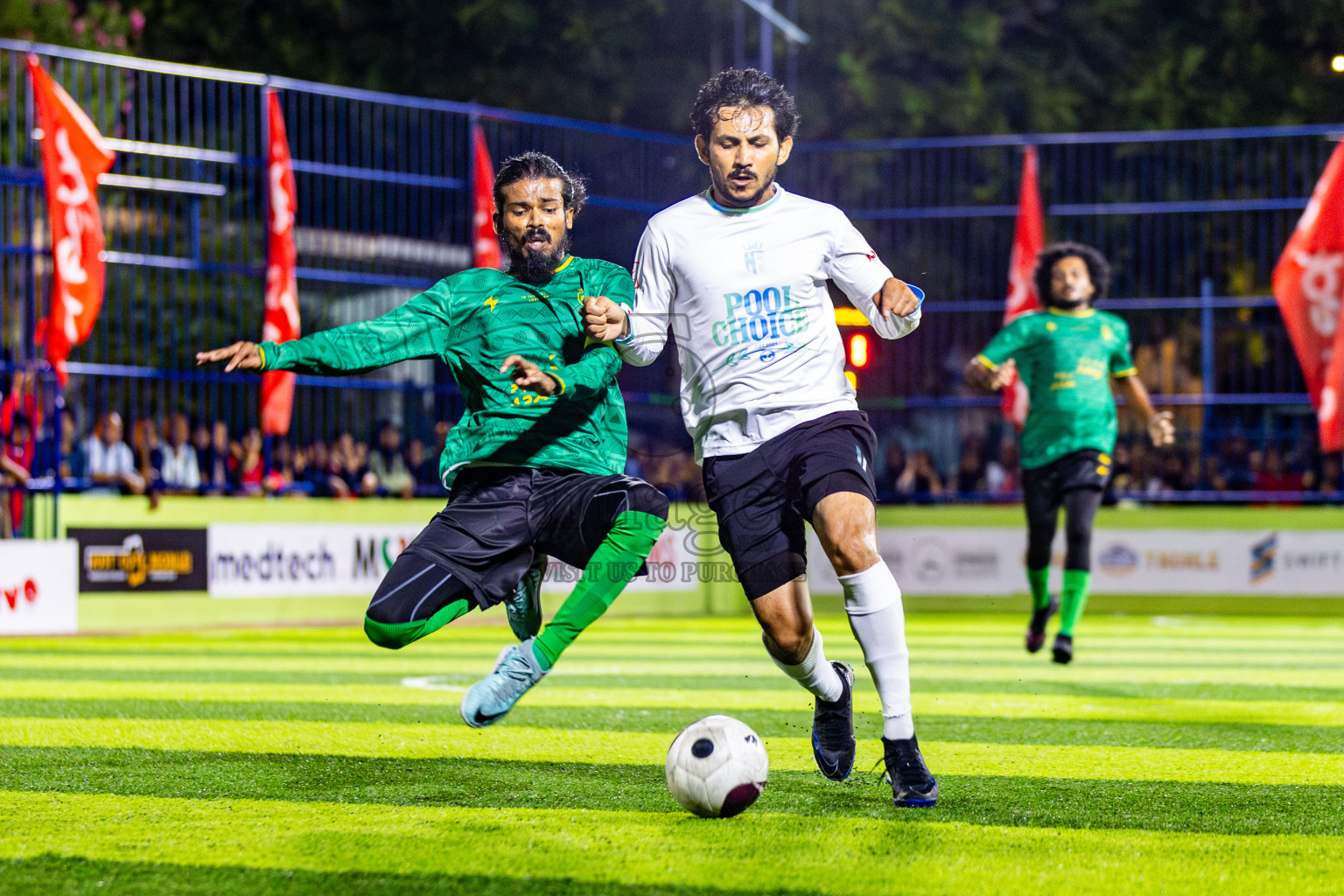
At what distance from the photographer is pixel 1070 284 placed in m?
9.07

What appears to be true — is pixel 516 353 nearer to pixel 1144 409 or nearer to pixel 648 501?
pixel 648 501

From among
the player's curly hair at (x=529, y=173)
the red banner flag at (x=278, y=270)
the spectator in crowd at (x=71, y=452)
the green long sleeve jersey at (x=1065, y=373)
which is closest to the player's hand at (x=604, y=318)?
the player's curly hair at (x=529, y=173)

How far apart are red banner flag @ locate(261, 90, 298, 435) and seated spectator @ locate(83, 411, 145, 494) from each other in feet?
A: 3.97

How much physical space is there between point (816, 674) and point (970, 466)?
1204 cm

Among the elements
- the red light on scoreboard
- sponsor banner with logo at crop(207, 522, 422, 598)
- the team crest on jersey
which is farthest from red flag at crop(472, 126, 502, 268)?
the team crest on jersey

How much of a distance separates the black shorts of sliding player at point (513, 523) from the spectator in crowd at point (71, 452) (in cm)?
870

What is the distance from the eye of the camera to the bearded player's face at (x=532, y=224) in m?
5.35

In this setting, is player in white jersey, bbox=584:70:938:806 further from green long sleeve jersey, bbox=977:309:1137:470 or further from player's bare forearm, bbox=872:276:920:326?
green long sleeve jersey, bbox=977:309:1137:470

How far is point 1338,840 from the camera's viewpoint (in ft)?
12.9

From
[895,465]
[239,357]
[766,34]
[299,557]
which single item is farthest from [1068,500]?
[766,34]

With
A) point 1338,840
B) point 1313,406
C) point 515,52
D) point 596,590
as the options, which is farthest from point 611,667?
point 515,52

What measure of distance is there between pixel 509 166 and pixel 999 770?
2.71 m

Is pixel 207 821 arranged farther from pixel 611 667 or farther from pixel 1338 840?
pixel 611 667

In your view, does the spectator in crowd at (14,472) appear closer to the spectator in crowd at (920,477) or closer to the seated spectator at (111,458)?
the seated spectator at (111,458)
